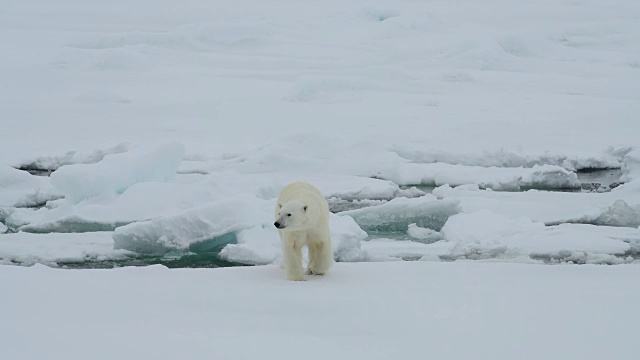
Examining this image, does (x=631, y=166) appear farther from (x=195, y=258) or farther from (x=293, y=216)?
(x=293, y=216)

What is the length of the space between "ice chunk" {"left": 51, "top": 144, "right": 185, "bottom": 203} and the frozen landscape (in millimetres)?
22

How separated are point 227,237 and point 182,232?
35 centimetres

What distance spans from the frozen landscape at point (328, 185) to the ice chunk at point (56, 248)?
25mm

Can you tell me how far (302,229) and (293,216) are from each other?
0.16m

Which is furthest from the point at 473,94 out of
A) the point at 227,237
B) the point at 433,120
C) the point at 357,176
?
the point at 227,237

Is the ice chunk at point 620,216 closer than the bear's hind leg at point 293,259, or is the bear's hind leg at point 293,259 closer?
the bear's hind leg at point 293,259

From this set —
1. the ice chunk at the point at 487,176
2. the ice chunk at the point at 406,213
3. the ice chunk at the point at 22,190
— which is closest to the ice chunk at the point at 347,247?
the ice chunk at the point at 406,213

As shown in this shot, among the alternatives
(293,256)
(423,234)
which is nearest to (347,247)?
(423,234)

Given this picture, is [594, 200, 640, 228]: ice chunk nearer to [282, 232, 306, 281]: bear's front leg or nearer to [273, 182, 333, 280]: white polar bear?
[273, 182, 333, 280]: white polar bear

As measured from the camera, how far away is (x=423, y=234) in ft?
22.1

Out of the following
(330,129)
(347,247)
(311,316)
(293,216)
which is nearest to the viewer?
(311,316)

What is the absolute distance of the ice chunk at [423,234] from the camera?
6605 mm

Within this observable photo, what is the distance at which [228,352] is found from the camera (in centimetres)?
232

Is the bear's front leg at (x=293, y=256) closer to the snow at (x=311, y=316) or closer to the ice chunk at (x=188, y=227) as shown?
the snow at (x=311, y=316)
